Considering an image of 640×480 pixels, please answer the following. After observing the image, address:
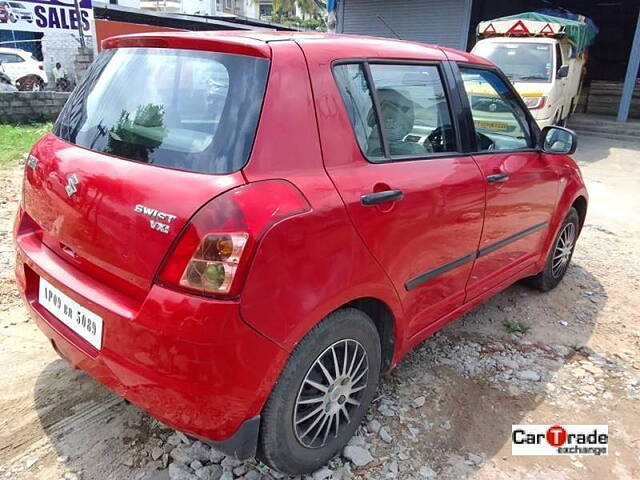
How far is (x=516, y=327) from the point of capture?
3.54 m

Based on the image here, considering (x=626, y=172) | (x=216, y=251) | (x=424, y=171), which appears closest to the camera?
(x=216, y=251)

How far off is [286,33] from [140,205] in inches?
39.0

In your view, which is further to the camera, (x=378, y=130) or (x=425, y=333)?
(x=425, y=333)

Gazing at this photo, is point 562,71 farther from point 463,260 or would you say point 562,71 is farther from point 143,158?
point 143,158

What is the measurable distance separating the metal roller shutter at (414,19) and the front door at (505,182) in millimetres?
13747

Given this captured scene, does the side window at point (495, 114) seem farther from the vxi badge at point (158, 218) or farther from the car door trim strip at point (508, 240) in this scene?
the vxi badge at point (158, 218)

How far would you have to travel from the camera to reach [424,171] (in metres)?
2.38

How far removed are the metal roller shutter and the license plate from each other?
1584cm

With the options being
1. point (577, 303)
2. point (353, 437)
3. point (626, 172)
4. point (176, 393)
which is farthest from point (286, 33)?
point (626, 172)

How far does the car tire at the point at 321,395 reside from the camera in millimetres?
1912

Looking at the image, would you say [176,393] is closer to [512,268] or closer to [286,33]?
[286,33]

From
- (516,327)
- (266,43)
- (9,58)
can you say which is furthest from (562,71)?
(9,58)

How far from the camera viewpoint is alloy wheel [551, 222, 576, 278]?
400cm

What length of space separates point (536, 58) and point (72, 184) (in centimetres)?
1057
